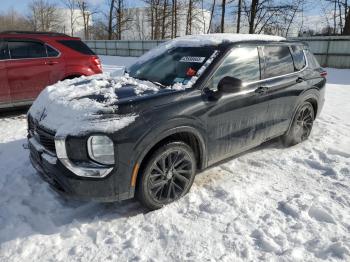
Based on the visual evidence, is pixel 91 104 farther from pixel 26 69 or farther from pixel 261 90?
pixel 26 69

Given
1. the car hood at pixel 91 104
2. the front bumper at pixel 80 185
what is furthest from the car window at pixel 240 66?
the front bumper at pixel 80 185

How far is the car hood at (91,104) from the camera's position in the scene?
2.96m

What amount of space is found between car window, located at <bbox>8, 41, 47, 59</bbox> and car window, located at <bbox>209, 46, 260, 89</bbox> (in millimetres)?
4716

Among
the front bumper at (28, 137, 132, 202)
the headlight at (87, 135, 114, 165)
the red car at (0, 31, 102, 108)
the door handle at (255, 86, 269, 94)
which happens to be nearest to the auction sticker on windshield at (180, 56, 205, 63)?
the door handle at (255, 86, 269, 94)

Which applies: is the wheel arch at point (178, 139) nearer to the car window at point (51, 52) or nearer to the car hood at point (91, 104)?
the car hood at point (91, 104)

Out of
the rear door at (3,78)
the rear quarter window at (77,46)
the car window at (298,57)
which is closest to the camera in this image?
the car window at (298,57)

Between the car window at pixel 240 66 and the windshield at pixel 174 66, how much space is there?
22 centimetres

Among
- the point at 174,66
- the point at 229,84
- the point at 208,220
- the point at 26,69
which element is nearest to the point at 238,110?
the point at 229,84

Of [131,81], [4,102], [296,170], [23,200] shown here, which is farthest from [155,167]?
[4,102]

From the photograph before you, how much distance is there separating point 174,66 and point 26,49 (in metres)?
4.31

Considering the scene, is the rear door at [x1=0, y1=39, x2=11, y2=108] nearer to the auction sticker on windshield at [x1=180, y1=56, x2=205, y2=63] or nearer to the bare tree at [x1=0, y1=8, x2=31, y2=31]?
the auction sticker on windshield at [x1=180, y1=56, x2=205, y2=63]

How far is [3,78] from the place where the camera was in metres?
6.60

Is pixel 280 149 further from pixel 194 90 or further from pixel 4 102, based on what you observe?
pixel 4 102

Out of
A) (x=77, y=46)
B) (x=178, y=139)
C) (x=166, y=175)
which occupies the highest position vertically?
(x=77, y=46)
